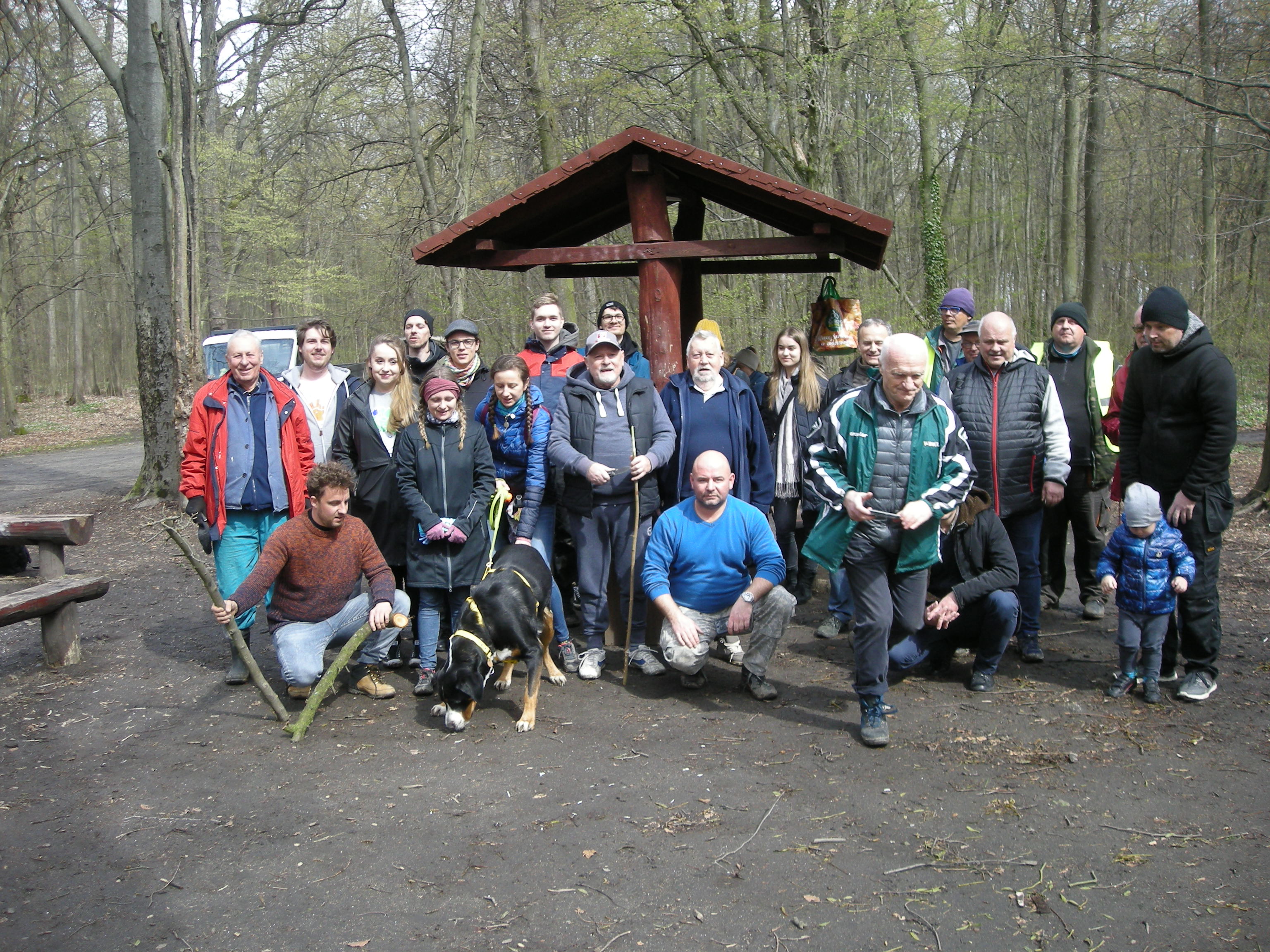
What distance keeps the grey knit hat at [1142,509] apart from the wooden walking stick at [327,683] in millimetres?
3719

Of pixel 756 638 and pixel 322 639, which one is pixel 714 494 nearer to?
pixel 756 638

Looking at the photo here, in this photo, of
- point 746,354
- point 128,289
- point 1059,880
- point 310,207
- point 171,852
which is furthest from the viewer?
point 128,289

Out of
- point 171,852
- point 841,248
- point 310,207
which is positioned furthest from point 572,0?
point 171,852

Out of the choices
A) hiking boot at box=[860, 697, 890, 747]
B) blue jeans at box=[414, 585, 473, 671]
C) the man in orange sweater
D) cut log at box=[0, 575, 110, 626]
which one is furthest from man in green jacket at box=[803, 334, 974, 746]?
cut log at box=[0, 575, 110, 626]

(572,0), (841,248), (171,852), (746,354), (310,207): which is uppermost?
(572,0)

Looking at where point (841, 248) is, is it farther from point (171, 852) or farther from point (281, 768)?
point (171, 852)

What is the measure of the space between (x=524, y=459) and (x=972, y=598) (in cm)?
268

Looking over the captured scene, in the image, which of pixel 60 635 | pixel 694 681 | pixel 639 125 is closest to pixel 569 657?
pixel 694 681

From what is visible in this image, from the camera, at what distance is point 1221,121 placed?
10.1 metres

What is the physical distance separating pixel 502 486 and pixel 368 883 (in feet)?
8.72

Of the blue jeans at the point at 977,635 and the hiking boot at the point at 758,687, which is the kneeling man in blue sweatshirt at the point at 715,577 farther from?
the blue jeans at the point at 977,635

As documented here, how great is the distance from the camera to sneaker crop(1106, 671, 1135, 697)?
192 inches

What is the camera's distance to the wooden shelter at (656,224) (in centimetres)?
595

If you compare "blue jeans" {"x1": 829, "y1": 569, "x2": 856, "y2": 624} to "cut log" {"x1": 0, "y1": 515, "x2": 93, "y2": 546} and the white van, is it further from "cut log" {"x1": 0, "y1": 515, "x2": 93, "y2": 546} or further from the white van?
the white van
